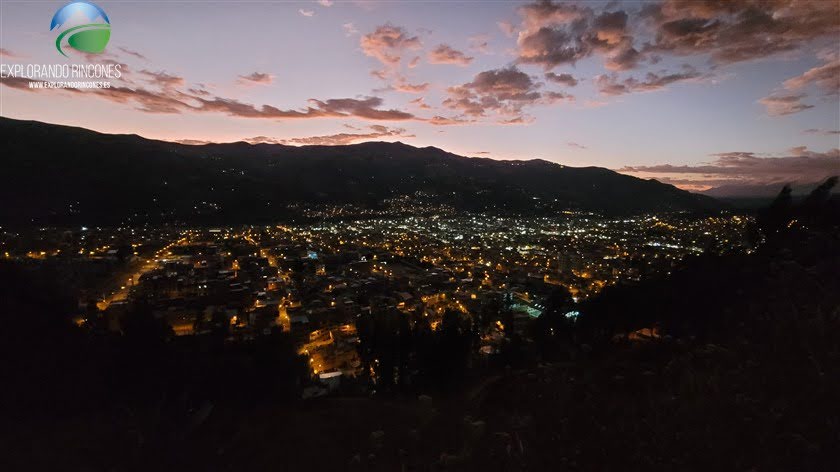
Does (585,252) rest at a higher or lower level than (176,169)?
lower

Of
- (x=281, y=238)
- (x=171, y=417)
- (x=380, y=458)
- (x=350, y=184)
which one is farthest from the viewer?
(x=350, y=184)

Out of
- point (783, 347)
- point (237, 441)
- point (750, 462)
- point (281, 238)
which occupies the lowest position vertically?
point (281, 238)

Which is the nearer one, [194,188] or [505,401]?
[505,401]

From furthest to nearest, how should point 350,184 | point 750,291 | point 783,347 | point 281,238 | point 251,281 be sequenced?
point 350,184 → point 281,238 → point 251,281 → point 750,291 → point 783,347

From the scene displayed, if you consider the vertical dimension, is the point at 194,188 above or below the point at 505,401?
above

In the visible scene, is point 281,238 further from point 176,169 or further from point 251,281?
point 176,169

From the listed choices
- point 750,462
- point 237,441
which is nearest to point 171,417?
point 237,441

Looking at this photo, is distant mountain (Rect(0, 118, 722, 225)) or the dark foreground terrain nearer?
the dark foreground terrain

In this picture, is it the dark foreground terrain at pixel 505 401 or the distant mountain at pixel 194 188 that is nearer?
the dark foreground terrain at pixel 505 401
